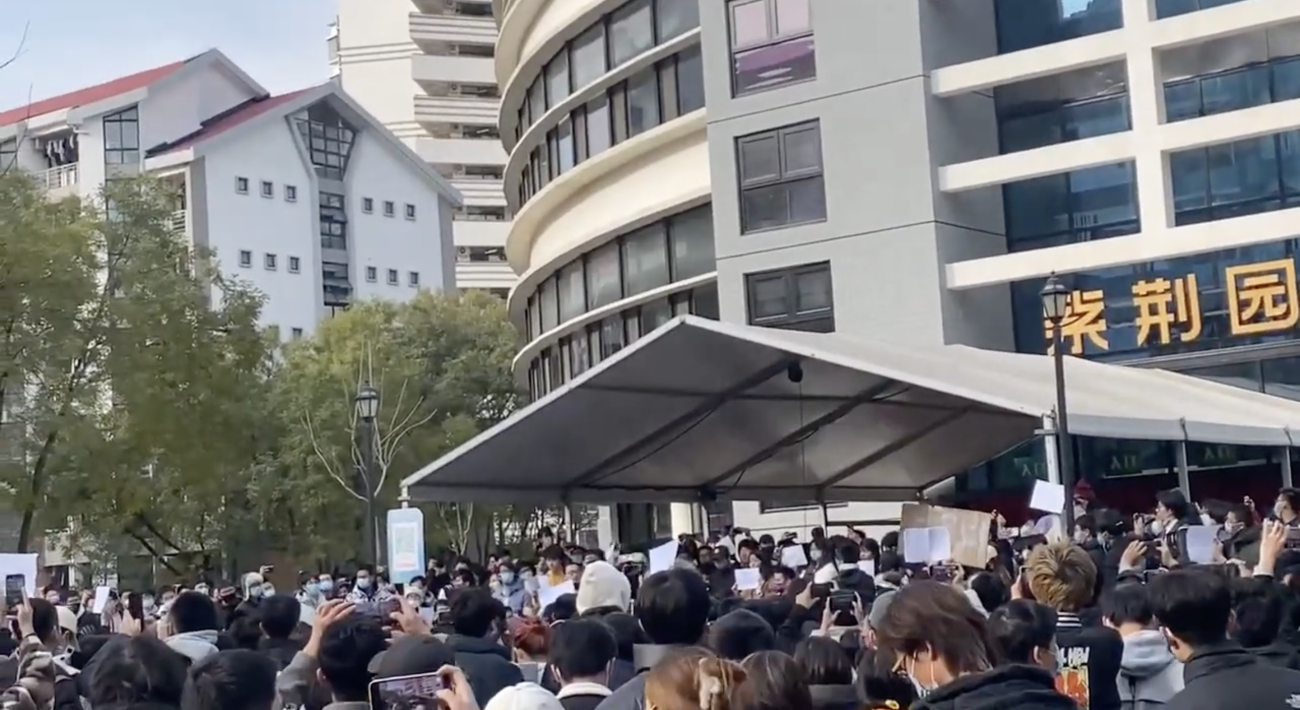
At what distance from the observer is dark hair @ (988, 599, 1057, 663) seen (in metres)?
5.94

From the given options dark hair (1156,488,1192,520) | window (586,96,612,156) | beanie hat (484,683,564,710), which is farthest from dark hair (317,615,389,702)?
window (586,96,612,156)

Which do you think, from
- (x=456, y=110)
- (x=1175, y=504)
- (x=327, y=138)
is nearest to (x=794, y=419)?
(x=1175, y=504)

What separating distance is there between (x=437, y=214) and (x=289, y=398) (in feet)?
100

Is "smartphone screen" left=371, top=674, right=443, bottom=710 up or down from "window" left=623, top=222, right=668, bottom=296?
down

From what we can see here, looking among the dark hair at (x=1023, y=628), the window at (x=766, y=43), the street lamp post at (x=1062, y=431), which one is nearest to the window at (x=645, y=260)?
the window at (x=766, y=43)

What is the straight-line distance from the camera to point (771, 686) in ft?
13.5

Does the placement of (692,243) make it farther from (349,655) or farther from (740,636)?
(349,655)

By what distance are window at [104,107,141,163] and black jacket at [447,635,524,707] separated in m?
61.6

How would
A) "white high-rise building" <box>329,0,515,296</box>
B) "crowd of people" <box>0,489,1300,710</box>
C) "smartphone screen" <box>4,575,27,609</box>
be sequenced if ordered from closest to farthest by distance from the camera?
"crowd of people" <box>0,489,1300,710</box>, "smartphone screen" <box>4,575,27,609</box>, "white high-rise building" <box>329,0,515,296</box>

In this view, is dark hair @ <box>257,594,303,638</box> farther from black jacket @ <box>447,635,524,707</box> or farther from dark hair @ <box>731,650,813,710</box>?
dark hair @ <box>731,650,813,710</box>

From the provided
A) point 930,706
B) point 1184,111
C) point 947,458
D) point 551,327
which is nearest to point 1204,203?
point 1184,111

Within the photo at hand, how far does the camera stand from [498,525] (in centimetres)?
5678

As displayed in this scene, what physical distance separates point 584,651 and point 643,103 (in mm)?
28523

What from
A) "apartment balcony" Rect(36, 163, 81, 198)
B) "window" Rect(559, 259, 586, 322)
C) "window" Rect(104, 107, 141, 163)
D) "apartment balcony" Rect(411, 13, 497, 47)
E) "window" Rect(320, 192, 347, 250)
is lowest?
"window" Rect(559, 259, 586, 322)
